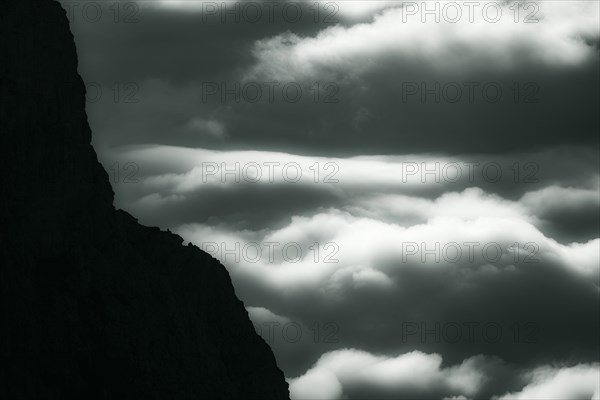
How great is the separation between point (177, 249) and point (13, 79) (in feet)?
122

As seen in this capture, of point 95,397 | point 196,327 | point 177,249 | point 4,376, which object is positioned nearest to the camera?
point 4,376

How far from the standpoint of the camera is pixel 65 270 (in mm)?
109562

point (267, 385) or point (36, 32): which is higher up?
point (36, 32)

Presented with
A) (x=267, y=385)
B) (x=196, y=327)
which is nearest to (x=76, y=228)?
(x=196, y=327)

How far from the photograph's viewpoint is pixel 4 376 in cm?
10181

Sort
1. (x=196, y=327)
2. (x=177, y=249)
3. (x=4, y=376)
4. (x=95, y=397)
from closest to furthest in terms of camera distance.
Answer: (x=4, y=376) < (x=95, y=397) < (x=196, y=327) < (x=177, y=249)

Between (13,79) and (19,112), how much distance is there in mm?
3397

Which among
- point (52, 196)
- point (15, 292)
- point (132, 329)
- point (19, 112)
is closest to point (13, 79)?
point (19, 112)

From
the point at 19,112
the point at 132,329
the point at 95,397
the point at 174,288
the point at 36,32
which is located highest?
the point at 36,32

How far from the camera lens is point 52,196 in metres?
110

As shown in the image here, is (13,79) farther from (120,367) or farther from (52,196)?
(120,367)

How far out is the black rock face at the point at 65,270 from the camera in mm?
105438

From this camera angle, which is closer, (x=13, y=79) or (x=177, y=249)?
(x=13, y=79)

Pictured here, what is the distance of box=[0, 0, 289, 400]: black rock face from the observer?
105438 millimetres
